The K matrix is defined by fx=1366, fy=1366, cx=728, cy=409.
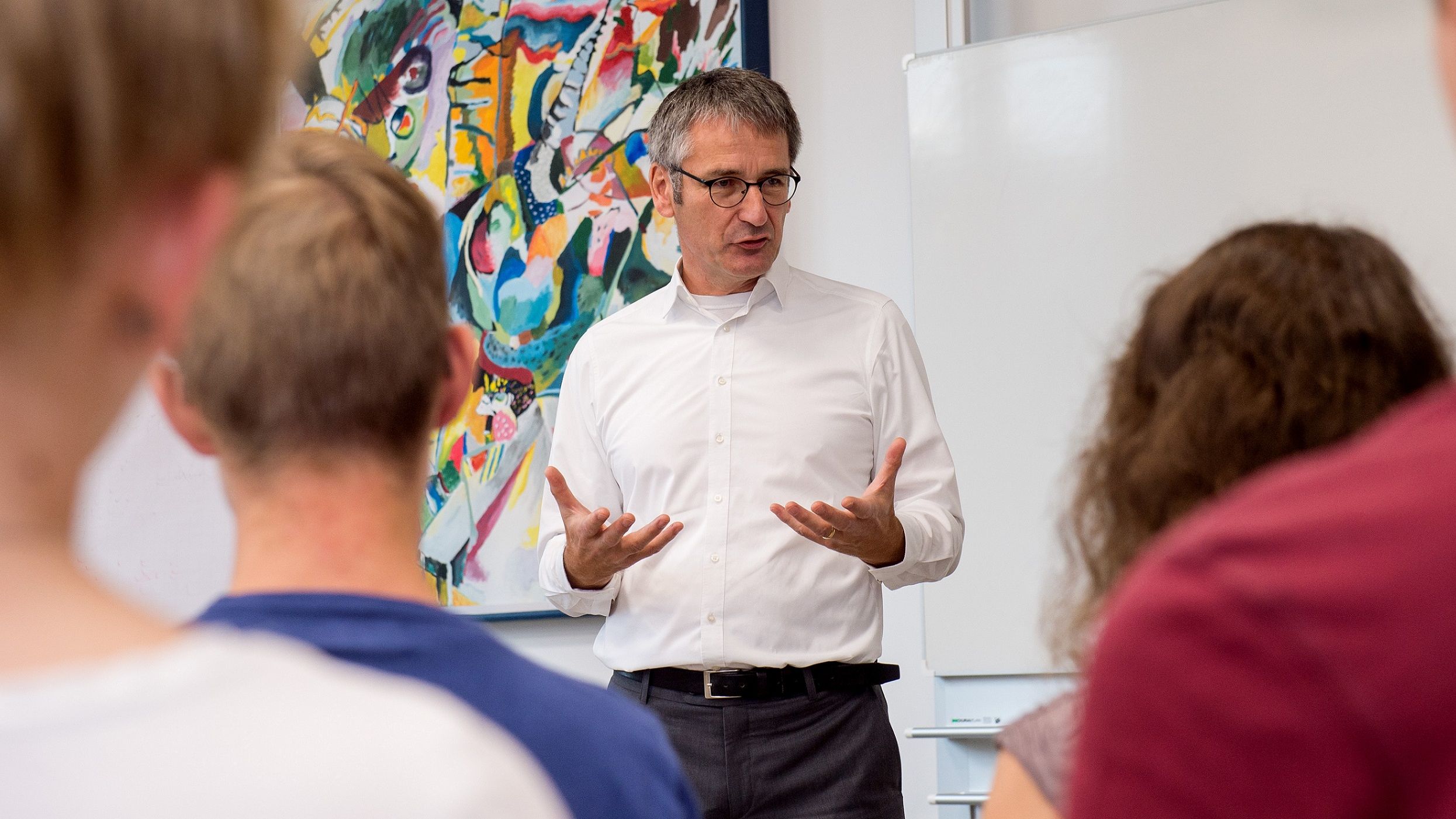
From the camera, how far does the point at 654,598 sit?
241 centimetres

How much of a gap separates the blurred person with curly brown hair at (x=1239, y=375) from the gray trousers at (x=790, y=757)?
4.27 ft

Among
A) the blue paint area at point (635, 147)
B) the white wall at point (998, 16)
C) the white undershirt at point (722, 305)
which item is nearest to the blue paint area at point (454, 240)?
the blue paint area at point (635, 147)

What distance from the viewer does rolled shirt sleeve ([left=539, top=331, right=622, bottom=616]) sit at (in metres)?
2.45

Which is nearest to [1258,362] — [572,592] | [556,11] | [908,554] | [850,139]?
[908,554]

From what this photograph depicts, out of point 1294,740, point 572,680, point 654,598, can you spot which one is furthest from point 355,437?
point 654,598

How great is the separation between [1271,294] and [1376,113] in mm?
1969

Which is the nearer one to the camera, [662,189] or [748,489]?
[748,489]

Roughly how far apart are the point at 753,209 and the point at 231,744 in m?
2.24

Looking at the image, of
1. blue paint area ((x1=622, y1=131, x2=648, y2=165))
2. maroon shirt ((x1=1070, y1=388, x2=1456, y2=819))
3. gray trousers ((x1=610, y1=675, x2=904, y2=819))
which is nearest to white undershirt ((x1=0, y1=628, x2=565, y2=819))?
maroon shirt ((x1=1070, y1=388, x2=1456, y2=819))

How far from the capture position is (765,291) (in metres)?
2.60

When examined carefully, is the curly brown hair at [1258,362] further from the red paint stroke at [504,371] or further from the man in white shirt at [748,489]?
the red paint stroke at [504,371]

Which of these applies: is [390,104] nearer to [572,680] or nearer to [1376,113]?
[1376,113]

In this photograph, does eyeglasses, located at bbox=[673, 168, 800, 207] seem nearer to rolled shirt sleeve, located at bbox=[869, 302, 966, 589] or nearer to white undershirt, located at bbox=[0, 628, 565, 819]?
rolled shirt sleeve, located at bbox=[869, 302, 966, 589]

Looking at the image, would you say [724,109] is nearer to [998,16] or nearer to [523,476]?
[998,16]
